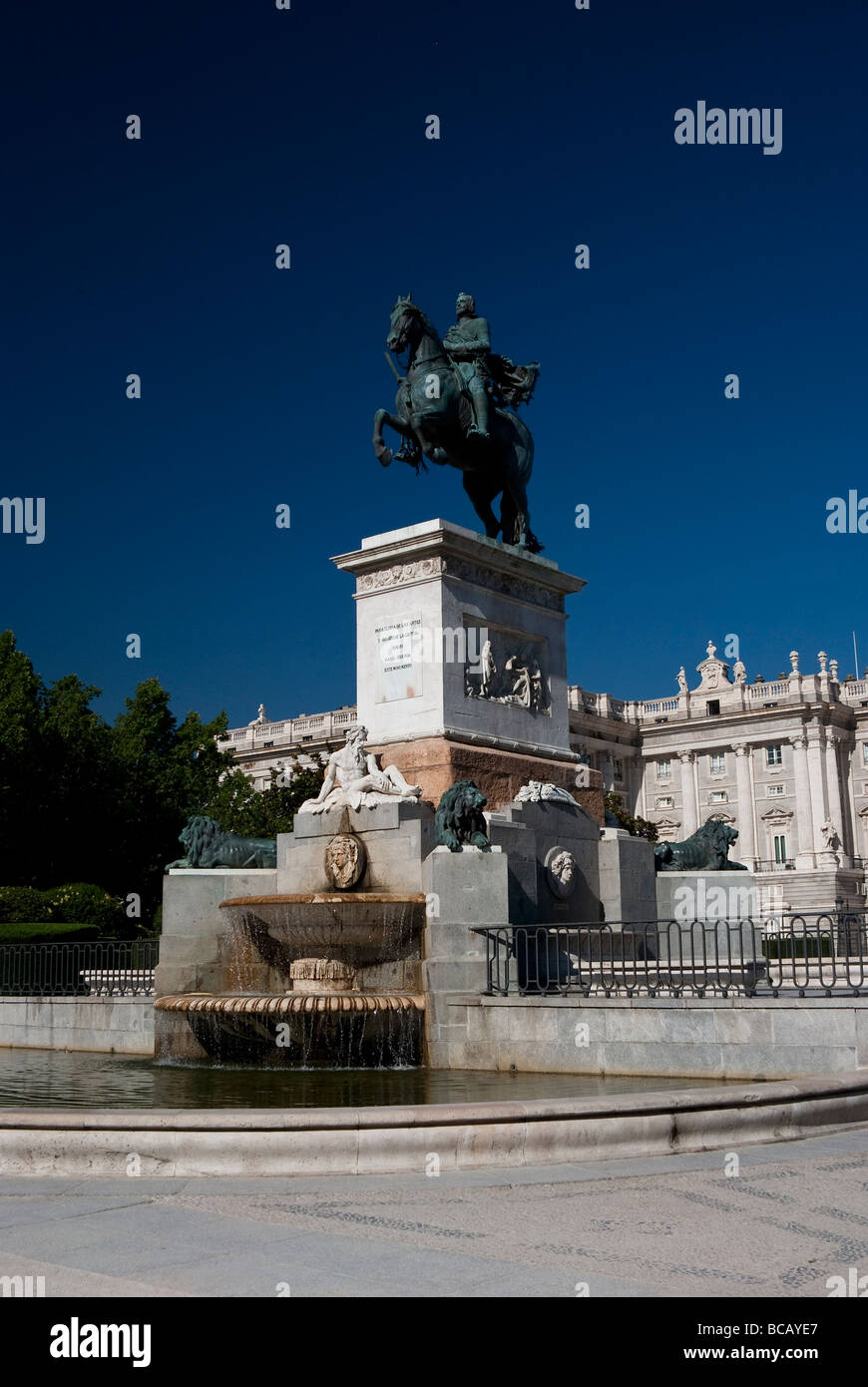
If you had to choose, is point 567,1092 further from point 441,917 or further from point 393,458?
point 393,458

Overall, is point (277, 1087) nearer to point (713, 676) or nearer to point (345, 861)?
point (345, 861)

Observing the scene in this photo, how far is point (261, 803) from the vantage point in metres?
49.7

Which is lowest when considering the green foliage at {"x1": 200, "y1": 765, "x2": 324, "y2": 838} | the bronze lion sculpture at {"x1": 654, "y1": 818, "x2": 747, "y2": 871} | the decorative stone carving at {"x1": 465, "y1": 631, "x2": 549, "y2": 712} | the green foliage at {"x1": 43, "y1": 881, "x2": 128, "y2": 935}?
the green foliage at {"x1": 43, "y1": 881, "x2": 128, "y2": 935}

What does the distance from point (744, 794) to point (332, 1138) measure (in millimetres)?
108491

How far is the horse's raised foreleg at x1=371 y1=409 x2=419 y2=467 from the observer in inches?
737

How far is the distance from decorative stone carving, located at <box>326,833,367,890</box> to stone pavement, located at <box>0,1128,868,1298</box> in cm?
757

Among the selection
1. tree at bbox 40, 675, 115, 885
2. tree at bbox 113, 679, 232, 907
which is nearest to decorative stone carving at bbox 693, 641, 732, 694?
tree at bbox 113, 679, 232, 907

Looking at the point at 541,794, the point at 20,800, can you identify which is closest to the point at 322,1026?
the point at 541,794

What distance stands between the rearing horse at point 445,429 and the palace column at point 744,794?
3778 inches

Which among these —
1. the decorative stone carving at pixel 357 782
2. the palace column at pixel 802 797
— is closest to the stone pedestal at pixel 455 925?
the decorative stone carving at pixel 357 782

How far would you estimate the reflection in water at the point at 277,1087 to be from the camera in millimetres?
10742

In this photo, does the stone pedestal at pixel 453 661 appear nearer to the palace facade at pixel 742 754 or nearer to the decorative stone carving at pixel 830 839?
the decorative stone carving at pixel 830 839

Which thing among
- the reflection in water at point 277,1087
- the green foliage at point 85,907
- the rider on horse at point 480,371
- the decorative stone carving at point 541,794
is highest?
the rider on horse at point 480,371

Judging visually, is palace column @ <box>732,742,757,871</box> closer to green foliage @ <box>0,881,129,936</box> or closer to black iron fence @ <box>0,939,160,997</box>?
green foliage @ <box>0,881,129,936</box>
